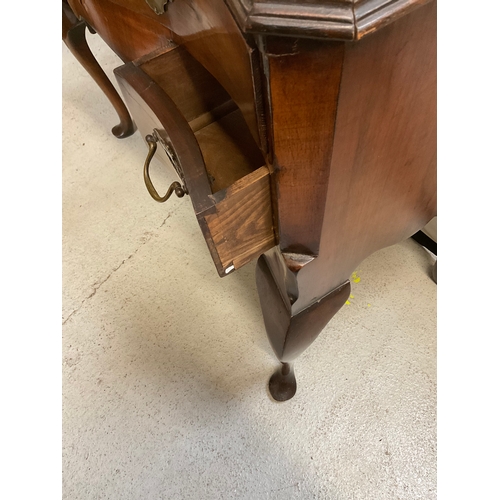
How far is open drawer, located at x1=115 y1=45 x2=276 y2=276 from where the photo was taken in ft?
1.28

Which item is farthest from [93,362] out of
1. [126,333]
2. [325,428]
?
[325,428]

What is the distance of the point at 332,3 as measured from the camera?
23cm

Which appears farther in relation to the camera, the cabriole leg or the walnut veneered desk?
the cabriole leg

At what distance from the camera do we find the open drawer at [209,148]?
39cm

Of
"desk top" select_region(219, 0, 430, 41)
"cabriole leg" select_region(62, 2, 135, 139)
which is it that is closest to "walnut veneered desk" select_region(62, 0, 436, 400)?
"desk top" select_region(219, 0, 430, 41)

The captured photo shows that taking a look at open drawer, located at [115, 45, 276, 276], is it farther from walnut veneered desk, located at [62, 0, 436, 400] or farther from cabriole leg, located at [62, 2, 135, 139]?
cabriole leg, located at [62, 2, 135, 139]

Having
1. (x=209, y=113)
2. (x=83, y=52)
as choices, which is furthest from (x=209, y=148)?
(x=83, y=52)

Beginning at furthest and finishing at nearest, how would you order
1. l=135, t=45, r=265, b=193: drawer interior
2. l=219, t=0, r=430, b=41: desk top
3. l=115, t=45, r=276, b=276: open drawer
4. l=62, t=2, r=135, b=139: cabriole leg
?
1. l=62, t=2, r=135, b=139: cabriole leg
2. l=135, t=45, r=265, b=193: drawer interior
3. l=115, t=45, r=276, b=276: open drawer
4. l=219, t=0, r=430, b=41: desk top

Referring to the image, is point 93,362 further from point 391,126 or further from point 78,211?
point 391,126

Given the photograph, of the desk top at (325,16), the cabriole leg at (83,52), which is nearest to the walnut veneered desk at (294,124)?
the desk top at (325,16)

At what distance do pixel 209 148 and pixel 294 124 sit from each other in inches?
11.5

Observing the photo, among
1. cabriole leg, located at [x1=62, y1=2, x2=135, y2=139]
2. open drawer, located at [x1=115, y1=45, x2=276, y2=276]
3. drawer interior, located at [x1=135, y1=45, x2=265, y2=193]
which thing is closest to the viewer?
open drawer, located at [x1=115, y1=45, x2=276, y2=276]

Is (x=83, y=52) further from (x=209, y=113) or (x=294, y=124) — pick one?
(x=294, y=124)

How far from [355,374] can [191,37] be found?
0.77 metres
